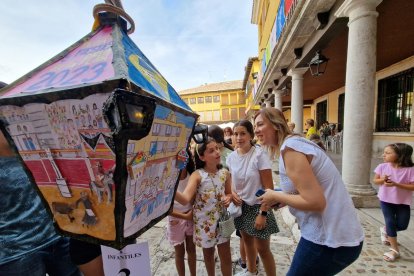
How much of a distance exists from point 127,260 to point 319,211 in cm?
101

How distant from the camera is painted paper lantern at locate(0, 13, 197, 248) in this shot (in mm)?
→ 612

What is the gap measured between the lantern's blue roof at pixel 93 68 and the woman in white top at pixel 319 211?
0.82 metres

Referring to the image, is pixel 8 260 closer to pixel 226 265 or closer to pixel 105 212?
pixel 105 212

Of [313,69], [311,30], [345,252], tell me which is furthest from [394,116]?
[345,252]

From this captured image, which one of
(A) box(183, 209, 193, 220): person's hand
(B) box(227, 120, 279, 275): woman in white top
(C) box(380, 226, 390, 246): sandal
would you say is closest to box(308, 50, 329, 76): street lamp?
(C) box(380, 226, 390, 246): sandal

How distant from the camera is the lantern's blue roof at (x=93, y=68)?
639 mm

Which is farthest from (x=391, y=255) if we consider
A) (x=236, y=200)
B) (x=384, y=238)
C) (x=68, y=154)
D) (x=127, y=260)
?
(x=68, y=154)

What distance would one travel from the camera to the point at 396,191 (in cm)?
242

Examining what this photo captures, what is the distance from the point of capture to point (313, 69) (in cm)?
557

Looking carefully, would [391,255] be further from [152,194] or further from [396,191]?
[152,194]

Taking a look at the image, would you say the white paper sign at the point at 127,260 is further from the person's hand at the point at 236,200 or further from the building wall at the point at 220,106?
the building wall at the point at 220,106

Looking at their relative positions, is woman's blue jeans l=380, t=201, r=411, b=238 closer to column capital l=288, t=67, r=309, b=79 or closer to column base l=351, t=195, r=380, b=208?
column base l=351, t=195, r=380, b=208

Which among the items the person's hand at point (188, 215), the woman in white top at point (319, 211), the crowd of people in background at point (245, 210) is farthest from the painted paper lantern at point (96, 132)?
the person's hand at point (188, 215)

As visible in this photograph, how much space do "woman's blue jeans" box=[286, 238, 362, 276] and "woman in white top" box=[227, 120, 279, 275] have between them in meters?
0.54
